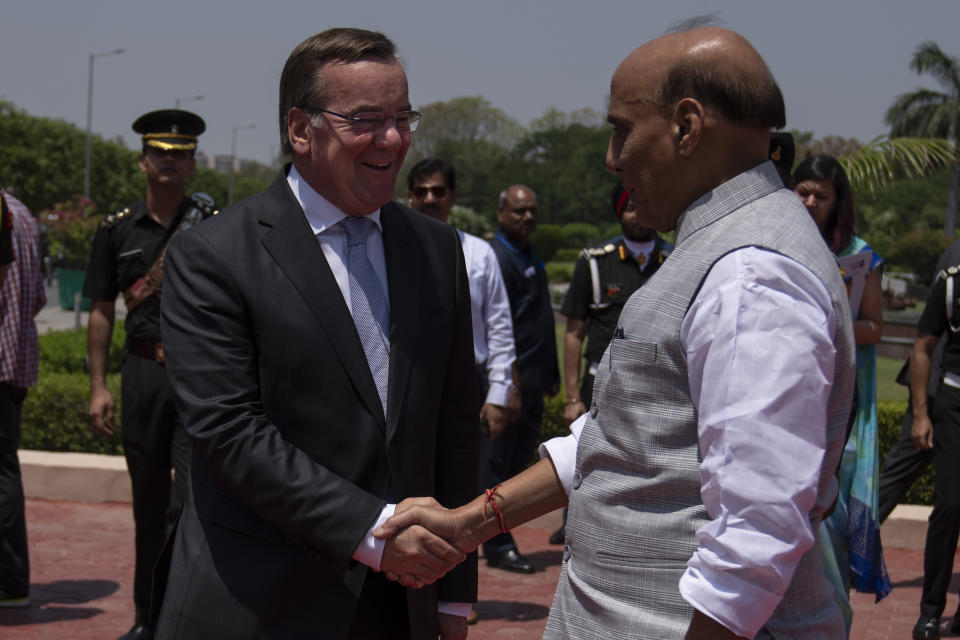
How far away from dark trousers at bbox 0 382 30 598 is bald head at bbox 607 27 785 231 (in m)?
4.38

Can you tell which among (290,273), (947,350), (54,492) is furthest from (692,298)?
(54,492)

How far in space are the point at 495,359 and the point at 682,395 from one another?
4296mm

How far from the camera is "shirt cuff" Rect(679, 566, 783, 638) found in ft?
5.71

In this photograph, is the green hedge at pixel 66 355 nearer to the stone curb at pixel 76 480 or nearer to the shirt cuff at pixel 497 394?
the stone curb at pixel 76 480

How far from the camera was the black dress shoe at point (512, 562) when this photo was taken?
6555mm

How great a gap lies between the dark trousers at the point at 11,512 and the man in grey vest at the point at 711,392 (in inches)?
161

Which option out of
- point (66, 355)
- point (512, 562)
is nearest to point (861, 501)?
point (512, 562)

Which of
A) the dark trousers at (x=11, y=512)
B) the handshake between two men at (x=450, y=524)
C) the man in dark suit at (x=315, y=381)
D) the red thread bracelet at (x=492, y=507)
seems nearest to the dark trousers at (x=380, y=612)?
the man in dark suit at (x=315, y=381)

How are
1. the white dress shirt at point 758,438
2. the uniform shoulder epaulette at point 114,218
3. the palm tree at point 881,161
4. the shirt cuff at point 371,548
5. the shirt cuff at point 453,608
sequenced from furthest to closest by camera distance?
the palm tree at point 881,161
the uniform shoulder epaulette at point 114,218
the shirt cuff at point 453,608
the shirt cuff at point 371,548
the white dress shirt at point 758,438

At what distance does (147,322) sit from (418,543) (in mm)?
2888

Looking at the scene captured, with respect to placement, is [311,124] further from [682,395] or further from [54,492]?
[54,492]

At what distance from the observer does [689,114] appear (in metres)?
→ 1.97

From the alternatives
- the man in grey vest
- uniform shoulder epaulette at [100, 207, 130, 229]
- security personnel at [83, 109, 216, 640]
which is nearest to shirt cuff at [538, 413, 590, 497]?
the man in grey vest

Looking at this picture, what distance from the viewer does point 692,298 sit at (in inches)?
74.4
